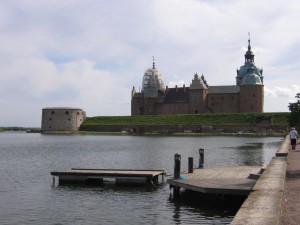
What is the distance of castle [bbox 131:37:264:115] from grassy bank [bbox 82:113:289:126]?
1047cm

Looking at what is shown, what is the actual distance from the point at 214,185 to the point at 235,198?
2.90ft

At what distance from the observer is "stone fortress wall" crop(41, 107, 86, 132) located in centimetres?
12050

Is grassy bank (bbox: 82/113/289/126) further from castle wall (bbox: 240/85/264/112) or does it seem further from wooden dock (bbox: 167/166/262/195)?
wooden dock (bbox: 167/166/262/195)

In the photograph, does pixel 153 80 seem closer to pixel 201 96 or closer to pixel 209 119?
pixel 201 96

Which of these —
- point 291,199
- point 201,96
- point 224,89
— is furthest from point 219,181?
point 224,89

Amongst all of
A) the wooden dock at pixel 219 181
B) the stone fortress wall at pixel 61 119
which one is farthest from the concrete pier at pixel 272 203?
the stone fortress wall at pixel 61 119

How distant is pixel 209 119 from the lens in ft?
364

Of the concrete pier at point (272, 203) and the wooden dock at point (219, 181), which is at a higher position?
the concrete pier at point (272, 203)

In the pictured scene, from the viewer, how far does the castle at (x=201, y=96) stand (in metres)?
120

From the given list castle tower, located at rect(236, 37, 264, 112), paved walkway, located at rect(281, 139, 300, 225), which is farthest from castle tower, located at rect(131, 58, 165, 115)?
paved walkway, located at rect(281, 139, 300, 225)

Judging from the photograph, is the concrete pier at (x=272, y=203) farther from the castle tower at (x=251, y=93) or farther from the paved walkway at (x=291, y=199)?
the castle tower at (x=251, y=93)

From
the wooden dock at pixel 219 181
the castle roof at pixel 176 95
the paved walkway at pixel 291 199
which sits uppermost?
the castle roof at pixel 176 95

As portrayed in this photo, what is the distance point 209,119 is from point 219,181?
92.9 meters

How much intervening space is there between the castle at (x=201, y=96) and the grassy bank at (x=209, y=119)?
34.3 feet
